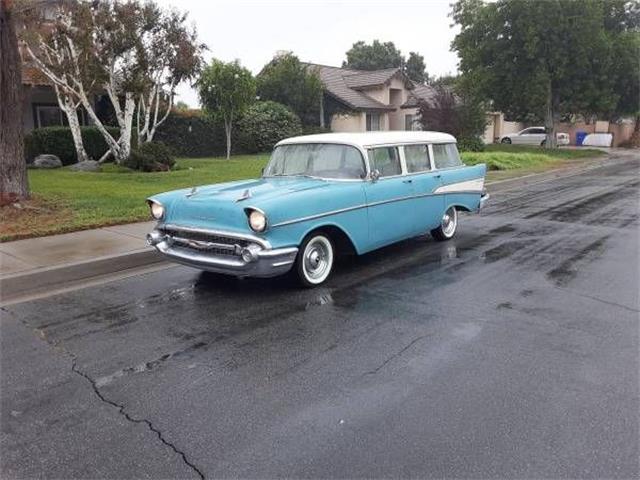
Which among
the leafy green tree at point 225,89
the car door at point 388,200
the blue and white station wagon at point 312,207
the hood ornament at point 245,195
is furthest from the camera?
the leafy green tree at point 225,89

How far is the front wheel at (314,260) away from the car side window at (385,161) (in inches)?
46.8

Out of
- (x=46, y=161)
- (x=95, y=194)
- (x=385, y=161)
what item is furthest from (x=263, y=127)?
(x=385, y=161)

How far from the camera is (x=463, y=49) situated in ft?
94.4

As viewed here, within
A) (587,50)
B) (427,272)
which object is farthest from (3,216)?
(587,50)

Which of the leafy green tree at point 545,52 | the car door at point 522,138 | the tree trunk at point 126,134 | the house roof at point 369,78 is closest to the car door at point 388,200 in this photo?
the tree trunk at point 126,134

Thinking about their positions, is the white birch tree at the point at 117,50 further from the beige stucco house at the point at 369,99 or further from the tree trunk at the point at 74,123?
the beige stucco house at the point at 369,99

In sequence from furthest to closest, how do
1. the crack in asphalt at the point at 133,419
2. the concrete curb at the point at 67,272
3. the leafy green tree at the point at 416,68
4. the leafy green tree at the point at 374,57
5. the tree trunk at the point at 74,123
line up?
1. the leafy green tree at the point at 416,68
2. the leafy green tree at the point at 374,57
3. the tree trunk at the point at 74,123
4. the concrete curb at the point at 67,272
5. the crack in asphalt at the point at 133,419

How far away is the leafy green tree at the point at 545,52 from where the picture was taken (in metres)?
24.9

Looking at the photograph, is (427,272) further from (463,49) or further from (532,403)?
(463,49)

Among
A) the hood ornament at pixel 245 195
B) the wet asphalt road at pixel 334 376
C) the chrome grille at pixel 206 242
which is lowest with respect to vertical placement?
the wet asphalt road at pixel 334 376

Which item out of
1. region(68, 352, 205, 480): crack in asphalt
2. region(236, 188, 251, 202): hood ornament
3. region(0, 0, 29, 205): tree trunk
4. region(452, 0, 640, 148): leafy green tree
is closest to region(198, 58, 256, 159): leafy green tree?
region(0, 0, 29, 205): tree trunk

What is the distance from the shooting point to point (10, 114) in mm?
9008

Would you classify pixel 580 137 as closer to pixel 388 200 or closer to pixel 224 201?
pixel 388 200

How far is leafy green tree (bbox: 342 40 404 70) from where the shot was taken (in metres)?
70.2
